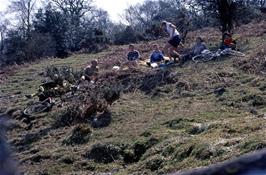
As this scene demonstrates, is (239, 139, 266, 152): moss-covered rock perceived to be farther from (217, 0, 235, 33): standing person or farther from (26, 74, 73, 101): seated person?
(217, 0, 235, 33): standing person

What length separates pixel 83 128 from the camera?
11773 millimetres

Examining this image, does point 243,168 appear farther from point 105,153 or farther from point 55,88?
point 55,88

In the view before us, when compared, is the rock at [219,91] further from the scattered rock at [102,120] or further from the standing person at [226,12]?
the standing person at [226,12]

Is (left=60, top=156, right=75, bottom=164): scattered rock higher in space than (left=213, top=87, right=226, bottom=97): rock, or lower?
lower

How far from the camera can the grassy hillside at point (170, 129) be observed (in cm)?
823

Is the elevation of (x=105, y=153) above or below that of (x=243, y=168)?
below

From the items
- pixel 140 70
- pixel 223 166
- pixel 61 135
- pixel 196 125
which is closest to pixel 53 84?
pixel 140 70

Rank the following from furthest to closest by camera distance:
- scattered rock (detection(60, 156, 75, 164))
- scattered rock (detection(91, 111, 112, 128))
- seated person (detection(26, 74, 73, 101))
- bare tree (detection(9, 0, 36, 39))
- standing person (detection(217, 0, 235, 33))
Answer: bare tree (detection(9, 0, 36, 39)), standing person (detection(217, 0, 235, 33)), seated person (detection(26, 74, 73, 101)), scattered rock (detection(91, 111, 112, 128)), scattered rock (detection(60, 156, 75, 164))

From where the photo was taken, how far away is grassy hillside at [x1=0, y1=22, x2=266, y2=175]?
8.23 meters

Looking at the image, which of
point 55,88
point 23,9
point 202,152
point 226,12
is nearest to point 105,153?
point 202,152

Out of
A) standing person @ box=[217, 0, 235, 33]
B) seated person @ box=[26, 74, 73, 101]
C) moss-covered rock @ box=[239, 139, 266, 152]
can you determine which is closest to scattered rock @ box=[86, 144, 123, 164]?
moss-covered rock @ box=[239, 139, 266, 152]

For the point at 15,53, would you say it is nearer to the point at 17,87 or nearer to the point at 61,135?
the point at 17,87

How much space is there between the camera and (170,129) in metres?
10.5

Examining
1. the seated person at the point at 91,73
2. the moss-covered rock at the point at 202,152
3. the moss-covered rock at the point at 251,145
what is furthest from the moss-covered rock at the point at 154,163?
the seated person at the point at 91,73
